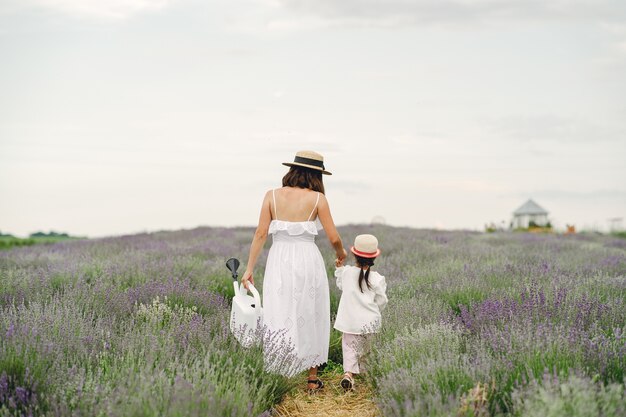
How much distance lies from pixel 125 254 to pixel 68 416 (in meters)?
6.57

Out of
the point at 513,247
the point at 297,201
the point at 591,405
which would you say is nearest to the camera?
the point at 591,405

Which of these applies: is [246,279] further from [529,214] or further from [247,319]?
[529,214]

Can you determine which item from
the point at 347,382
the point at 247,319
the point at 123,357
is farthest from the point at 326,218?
the point at 123,357

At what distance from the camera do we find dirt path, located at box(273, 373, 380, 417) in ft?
14.2

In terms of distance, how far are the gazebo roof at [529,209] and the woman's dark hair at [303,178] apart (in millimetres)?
26611

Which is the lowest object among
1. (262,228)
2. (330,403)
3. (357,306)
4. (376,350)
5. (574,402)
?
(330,403)

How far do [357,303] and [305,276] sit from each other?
0.48 metres

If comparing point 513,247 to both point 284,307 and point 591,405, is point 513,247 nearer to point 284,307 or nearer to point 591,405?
point 284,307

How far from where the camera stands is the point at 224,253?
9.73 meters

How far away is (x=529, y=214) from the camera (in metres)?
29.5

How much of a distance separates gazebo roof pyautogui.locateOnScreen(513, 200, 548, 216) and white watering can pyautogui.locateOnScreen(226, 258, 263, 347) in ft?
88.4

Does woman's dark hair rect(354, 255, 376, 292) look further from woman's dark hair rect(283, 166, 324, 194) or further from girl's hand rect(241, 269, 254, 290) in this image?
girl's hand rect(241, 269, 254, 290)

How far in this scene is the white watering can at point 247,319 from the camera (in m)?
4.47

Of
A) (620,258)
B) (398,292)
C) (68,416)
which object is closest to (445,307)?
(398,292)
